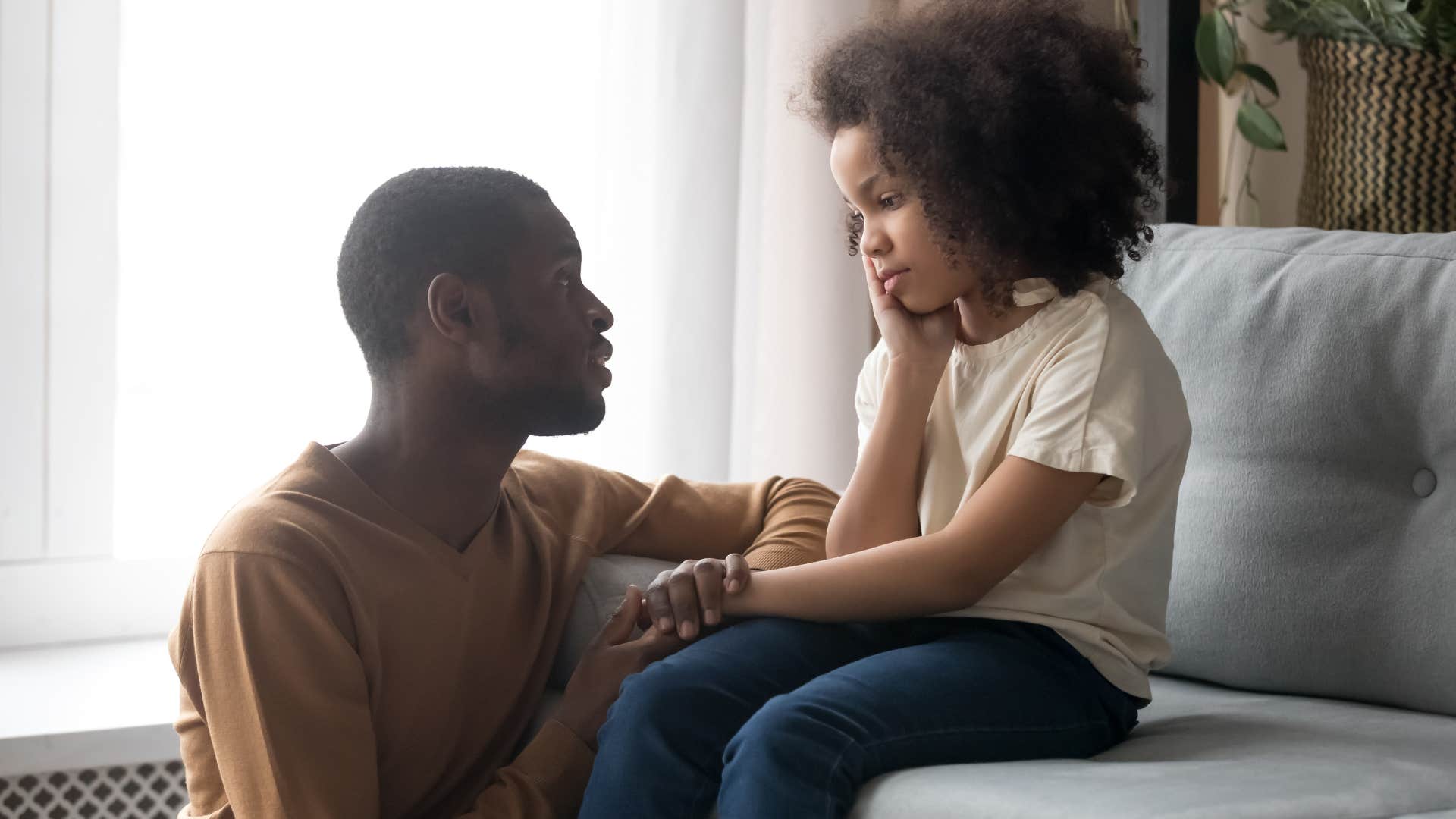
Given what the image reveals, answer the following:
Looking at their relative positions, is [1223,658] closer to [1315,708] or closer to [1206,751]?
[1315,708]

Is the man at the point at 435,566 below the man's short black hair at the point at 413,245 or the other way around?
below

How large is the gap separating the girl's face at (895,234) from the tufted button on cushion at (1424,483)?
0.46 meters

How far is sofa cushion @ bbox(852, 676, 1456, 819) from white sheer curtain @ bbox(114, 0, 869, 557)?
961 millimetres

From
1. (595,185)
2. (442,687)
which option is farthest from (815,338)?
(442,687)

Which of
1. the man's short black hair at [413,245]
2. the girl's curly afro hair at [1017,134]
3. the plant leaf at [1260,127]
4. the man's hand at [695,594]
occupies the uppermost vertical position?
the plant leaf at [1260,127]

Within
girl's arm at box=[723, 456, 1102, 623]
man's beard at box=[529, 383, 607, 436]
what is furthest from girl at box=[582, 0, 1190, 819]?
man's beard at box=[529, 383, 607, 436]

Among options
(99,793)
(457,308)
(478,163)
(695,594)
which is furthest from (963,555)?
(478,163)

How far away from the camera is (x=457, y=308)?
127 centimetres

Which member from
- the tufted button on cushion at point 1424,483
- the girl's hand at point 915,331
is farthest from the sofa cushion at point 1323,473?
the girl's hand at point 915,331

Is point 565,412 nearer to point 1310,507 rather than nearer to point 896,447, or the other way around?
point 896,447

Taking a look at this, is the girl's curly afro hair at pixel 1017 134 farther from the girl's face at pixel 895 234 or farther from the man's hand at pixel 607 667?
the man's hand at pixel 607 667

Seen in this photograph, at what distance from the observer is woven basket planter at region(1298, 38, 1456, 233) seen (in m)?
1.91

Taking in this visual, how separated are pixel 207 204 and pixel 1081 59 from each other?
1.21 meters

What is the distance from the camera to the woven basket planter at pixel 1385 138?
1913 millimetres
